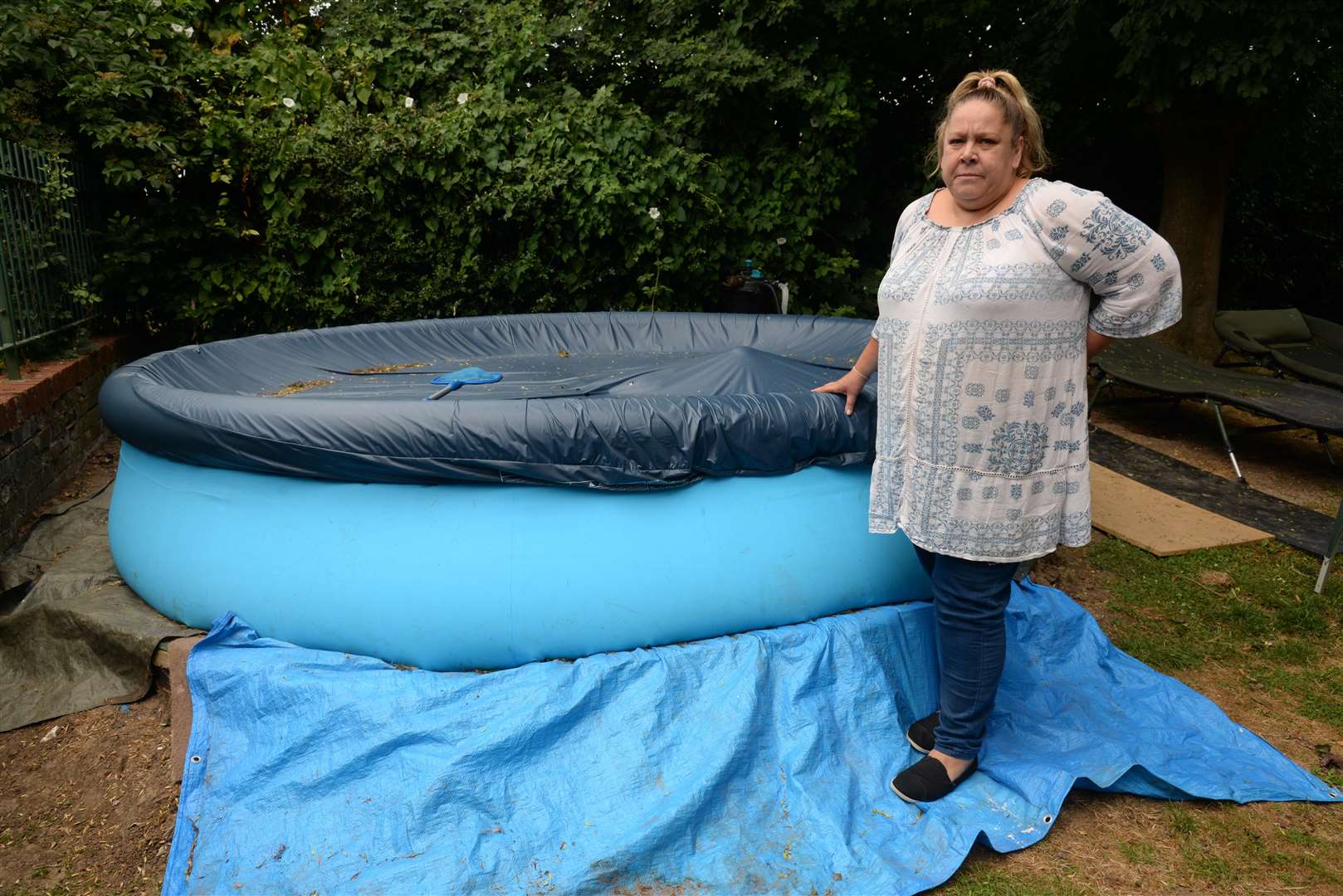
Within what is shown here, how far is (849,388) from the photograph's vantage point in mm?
2119

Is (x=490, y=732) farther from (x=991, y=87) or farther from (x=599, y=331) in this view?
(x=599, y=331)

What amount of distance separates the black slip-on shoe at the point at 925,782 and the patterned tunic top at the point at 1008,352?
487mm

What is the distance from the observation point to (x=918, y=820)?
1.79 metres

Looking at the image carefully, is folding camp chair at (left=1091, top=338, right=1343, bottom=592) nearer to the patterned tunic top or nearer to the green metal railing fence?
the patterned tunic top

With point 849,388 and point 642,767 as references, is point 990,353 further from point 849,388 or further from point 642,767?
point 642,767

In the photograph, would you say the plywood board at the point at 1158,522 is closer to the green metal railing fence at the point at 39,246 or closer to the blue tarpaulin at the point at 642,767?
the blue tarpaulin at the point at 642,767

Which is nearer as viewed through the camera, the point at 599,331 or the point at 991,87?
the point at 991,87

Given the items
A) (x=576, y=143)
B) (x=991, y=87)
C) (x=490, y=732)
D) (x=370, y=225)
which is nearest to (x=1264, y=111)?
(x=576, y=143)

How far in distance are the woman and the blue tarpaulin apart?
197 millimetres

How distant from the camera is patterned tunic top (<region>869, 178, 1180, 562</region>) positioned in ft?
5.06

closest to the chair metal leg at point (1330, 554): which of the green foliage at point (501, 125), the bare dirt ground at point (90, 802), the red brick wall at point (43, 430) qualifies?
the green foliage at point (501, 125)

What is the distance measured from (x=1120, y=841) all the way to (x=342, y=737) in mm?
1617

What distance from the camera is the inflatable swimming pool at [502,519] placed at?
197 centimetres

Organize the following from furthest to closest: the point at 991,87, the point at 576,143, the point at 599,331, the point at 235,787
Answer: the point at 576,143 < the point at 599,331 < the point at 235,787 < the point at 991,87
